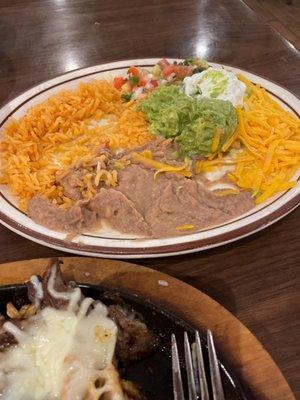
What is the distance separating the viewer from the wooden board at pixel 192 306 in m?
1.14

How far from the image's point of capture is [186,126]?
1.90 m

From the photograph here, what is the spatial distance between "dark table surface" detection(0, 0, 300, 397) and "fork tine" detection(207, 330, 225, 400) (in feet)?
0.97

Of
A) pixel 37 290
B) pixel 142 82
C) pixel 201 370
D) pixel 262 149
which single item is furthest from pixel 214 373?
pixel 142 82

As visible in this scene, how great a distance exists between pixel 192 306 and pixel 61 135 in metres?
0.95

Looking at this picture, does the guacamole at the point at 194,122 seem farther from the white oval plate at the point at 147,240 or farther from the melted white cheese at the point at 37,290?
the melted white cheese at the point at 37,290

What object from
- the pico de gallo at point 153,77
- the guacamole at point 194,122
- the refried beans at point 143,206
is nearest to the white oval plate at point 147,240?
the refried beans at point 143,206

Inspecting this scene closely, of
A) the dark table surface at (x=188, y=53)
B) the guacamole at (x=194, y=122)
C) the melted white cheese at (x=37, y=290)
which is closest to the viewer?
the melted white cheese at (x=37, y=290)

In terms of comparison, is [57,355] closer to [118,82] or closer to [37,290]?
[37,290]

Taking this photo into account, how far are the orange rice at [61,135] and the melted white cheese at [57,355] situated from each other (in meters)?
0.66

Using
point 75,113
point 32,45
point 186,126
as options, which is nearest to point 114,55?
point 32,45

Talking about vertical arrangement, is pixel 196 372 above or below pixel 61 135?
above

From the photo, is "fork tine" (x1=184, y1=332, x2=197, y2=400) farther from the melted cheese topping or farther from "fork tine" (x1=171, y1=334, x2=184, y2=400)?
the melted cheese topping

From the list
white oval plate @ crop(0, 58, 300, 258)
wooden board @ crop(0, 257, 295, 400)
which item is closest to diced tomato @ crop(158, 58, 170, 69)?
white oval plate @ crop(0, 58, 300, 258)

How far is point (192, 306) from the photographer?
128 centimetres
